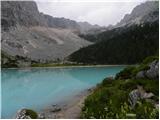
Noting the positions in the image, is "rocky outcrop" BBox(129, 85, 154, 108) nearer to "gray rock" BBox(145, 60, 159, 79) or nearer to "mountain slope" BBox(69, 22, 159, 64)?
"gray rock" BBox(145, 60, 159, 79)

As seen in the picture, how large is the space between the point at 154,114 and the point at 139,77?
14183 millimetres

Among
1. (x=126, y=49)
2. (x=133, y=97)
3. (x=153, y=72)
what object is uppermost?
(x=126, y=49)

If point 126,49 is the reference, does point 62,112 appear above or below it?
below

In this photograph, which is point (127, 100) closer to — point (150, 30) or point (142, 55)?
point (142, 55)

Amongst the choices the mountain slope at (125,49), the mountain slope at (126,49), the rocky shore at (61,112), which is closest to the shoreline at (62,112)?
the rocky shore at (61,112)

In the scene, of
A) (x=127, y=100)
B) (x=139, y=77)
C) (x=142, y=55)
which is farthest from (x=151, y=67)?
(x=142, y=55)

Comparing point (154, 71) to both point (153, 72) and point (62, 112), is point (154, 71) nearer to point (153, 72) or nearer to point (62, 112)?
point (153, 72)

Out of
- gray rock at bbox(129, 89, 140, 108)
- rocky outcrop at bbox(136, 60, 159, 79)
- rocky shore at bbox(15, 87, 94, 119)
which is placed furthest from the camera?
rocky outcrop at bbox(136, 60, 159, 79)

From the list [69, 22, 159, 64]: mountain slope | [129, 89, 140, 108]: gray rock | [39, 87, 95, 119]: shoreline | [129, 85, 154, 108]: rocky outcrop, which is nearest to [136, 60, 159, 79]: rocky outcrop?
[129, 85, 154, 108]: rocky outcrop

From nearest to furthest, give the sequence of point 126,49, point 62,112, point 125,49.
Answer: point 62,112 < point 126,49 < point 125,49

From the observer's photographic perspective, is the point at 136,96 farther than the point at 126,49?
No

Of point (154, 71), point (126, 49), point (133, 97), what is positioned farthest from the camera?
point (126, 49)

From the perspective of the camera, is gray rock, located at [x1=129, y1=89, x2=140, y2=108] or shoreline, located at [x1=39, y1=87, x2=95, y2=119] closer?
gray rock, located at [x1=129, y1=89, x2=140, y2=108]

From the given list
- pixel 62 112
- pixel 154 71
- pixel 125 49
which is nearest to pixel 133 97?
pixel 154 71
